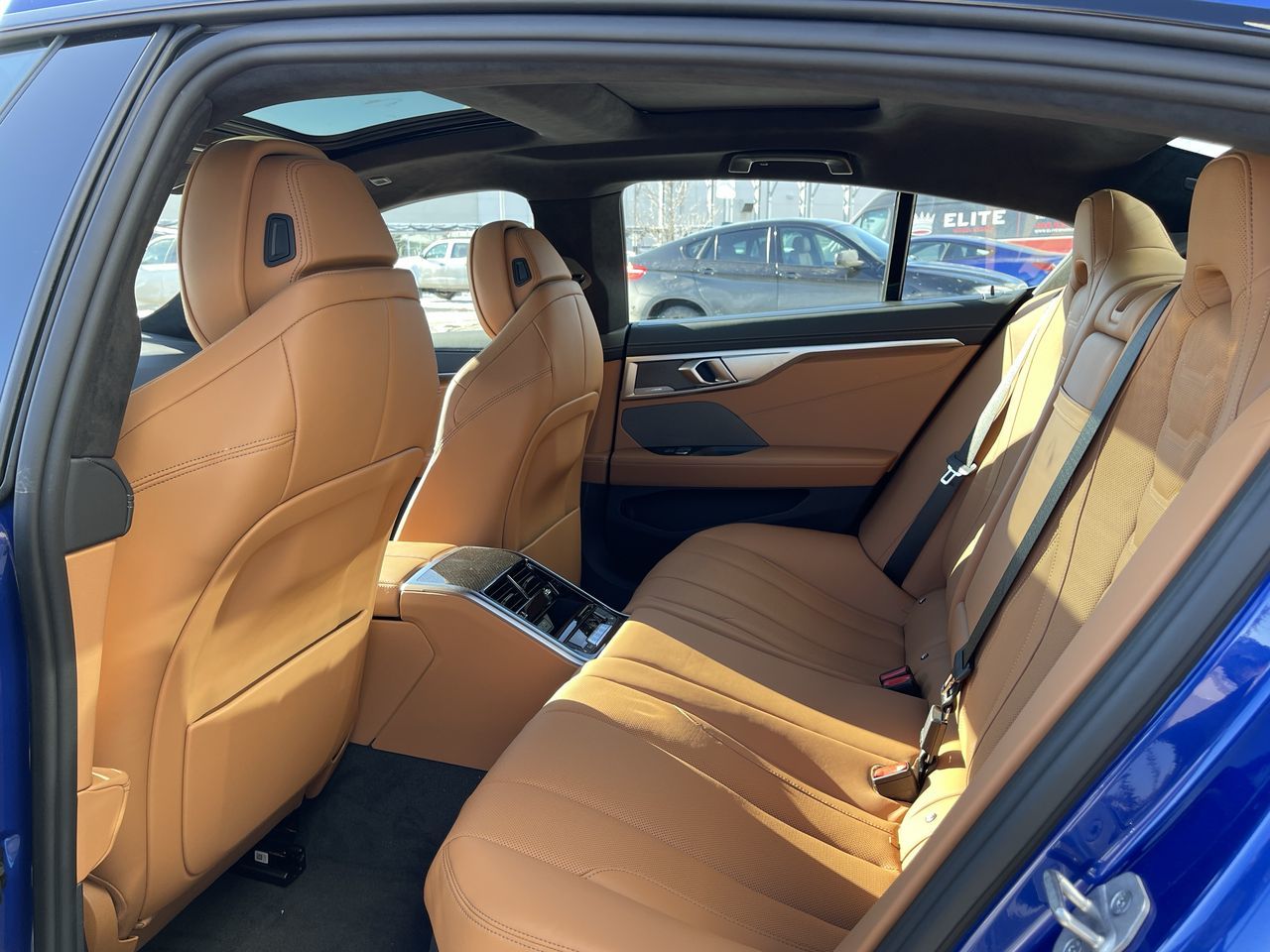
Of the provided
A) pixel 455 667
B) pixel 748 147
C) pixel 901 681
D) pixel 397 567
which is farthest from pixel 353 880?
pixel 748 147

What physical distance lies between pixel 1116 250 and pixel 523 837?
151cm

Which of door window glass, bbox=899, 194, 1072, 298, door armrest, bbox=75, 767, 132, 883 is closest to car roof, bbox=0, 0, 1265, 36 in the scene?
door armrest, bbox=75, 767, 132, 883

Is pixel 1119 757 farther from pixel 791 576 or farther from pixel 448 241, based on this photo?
pixel 448 241

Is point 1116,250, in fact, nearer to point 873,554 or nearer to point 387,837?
point 873,554

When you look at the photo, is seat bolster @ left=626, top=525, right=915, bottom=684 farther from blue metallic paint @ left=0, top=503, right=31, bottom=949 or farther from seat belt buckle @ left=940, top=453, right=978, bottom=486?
blue metallic paint @ left=0, top=503, right=31, bottom=949

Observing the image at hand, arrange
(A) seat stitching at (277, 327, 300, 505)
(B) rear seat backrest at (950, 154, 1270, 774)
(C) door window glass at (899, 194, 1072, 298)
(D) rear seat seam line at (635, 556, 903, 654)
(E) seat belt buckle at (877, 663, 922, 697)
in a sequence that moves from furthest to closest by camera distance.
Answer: (C) door window glass at (899, 194, 1072, 298) < (D) rear seat seam line at (635, 556, 903, 654) < (E) seat belt buckle at (877, 663, 922, 697) < (A) seat stitching at (277, 327, 300, 505) < (B) rear seat backrest at (950, 154, 1270, 774)

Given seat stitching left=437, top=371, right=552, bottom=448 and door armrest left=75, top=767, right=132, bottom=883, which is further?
seat stitching left=437, top=371, right=552, bottom=448

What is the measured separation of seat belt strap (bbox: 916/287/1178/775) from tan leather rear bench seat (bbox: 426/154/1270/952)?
0.02 meters

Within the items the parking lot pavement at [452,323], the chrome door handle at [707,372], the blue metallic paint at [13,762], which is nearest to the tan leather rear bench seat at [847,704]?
the blue metallic paint at [13,762]

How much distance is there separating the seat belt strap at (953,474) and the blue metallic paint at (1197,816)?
158 centimetres

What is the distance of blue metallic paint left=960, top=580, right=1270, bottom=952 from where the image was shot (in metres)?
0.67

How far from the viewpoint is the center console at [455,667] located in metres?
1.93

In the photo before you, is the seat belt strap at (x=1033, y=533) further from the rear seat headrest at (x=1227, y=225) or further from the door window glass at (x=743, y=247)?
the door window glass at (x=743, y=247)

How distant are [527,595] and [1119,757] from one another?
1420mm
